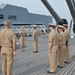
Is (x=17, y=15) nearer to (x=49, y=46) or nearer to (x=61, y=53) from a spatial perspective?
(x=61, y=53)

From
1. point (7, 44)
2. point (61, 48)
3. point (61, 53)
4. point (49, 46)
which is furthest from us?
point (61, 48)

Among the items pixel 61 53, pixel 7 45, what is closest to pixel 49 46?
pixel 61 53

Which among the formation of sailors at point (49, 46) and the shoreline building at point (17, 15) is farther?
the shoreline building at point (17, 15)

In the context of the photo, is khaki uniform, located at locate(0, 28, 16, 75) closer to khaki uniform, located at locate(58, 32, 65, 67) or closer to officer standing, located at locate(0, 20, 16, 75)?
officer standing, located at locate(0, 20, 16, 75)

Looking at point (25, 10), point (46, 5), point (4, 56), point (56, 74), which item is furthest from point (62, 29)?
point (25, 10)

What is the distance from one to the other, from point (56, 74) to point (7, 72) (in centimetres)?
209

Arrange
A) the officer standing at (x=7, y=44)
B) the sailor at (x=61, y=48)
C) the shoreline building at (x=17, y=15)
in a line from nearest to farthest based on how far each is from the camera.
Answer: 1. the officer standing at (x=7, y=44)
2. the sailor at (x=61, y=48)
3. the shoreline building at (x=17, y=15)

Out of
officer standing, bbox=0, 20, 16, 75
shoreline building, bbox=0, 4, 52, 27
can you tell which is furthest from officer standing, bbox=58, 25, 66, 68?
shoreline building, bbox=0, 4, 52, 27

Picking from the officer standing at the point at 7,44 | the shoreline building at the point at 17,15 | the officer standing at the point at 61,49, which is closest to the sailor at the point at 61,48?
the officer standing at the point at 61,49

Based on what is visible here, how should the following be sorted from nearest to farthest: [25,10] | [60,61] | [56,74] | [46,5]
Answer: [56,74] → [60,61] → [46,5] → [25,10]

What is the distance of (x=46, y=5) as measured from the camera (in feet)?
82.5

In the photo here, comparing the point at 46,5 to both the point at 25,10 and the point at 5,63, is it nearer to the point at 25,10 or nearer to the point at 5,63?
the point at 5,63

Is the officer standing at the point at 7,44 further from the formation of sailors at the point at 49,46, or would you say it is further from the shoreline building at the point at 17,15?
the shoreline building at the point at 17,15

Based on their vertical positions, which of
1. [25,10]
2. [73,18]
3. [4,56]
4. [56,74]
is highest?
[25,10]
